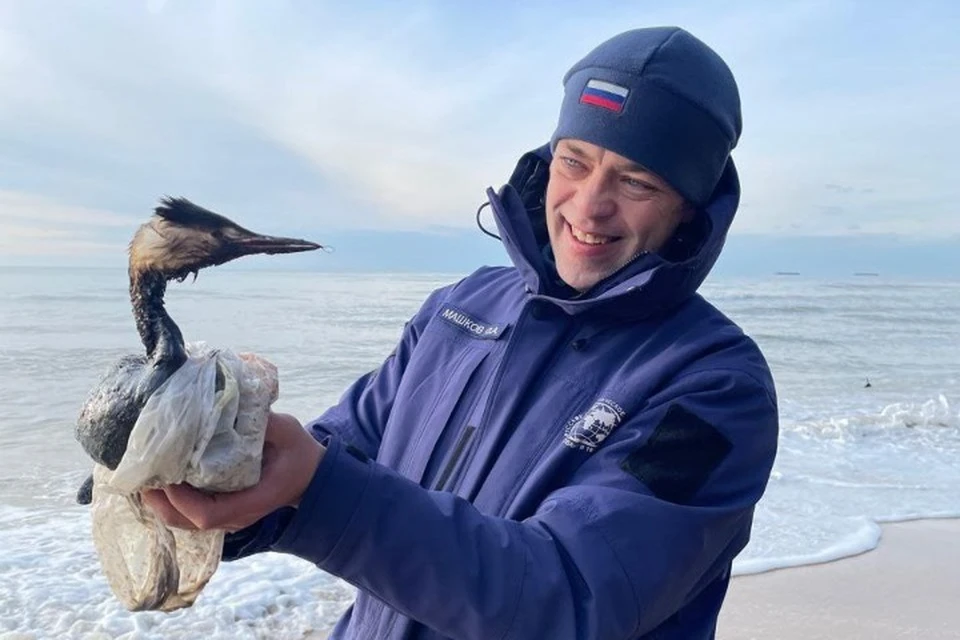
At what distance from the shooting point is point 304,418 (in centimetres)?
1156

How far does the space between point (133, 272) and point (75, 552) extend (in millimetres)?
5685

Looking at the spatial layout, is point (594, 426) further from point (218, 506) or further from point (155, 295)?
point (155, 295)

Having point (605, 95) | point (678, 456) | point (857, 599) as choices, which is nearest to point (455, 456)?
point (678, 456)

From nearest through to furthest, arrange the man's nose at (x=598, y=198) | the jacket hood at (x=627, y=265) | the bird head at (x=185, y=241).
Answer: the bird head at (x=185, y=241)
the jacket hood at (x=627, y=265)
the man's nose at (x=598, y=198)

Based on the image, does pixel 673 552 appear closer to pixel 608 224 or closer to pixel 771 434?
pixel 771 434

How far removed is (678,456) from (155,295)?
3.67 feet

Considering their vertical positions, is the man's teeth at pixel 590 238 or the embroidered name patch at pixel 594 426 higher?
the man's teeth at pixel 590 238

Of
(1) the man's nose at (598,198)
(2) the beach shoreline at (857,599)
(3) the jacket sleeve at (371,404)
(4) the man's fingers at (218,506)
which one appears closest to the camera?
(4) the man's fingers at (218,506)

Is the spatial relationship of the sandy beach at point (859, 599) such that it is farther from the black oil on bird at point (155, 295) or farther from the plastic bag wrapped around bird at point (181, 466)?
the black oil on bird at point (155, 295)

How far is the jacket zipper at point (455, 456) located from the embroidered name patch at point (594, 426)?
0.27m

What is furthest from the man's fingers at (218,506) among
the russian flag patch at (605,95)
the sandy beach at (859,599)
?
the sandy beach at (859,599)

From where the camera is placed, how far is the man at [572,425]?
155 centimetres

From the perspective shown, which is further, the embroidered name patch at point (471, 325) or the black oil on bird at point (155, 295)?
the embroidered name patch at point (471, 325)

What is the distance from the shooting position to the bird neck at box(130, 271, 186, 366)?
173 cm
